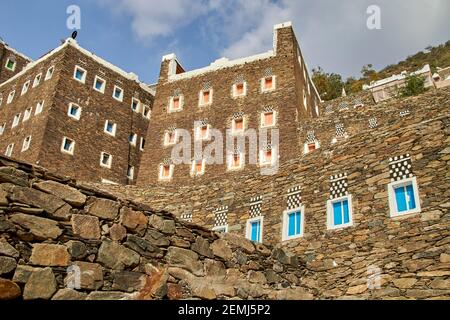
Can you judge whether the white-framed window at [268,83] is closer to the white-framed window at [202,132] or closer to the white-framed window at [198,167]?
the white-framed window at [202,132]

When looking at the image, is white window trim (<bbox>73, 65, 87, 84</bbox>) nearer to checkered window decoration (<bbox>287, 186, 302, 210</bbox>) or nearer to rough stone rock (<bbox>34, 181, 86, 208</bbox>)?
checkered window decoration (<bbox>287, 186, 302, 210</bbox>)

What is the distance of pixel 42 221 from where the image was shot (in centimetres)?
452

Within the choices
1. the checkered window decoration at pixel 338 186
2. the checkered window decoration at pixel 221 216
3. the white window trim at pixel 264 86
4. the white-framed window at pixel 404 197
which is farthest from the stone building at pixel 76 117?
the white-framed window at pixel 404 197

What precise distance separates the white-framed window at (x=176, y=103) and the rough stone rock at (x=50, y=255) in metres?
25.7

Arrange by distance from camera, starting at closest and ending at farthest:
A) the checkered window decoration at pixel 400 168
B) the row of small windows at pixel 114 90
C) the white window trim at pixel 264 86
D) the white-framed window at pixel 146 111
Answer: the checkered window decoration at pixel 400 168 → the white window trim at pixel 264 86 → the row of small windows at pixel 114 90 → the white-framed window at pixel 146 111

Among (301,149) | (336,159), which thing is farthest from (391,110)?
(336,159)

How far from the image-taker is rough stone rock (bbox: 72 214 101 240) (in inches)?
189

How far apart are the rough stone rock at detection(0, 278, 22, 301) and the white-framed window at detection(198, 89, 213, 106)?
999 inches

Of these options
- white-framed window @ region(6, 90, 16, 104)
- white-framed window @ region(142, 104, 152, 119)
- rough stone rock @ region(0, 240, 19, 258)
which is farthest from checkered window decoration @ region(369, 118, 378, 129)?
white-framed window @ region(6, 90, 16, 104)

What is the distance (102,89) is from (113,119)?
251 centimetres

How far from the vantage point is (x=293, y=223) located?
10.5 meters

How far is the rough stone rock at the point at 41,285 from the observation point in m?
4.18

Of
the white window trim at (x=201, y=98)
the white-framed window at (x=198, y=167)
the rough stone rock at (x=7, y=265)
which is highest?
the white window trim at (x=201, y=98)
